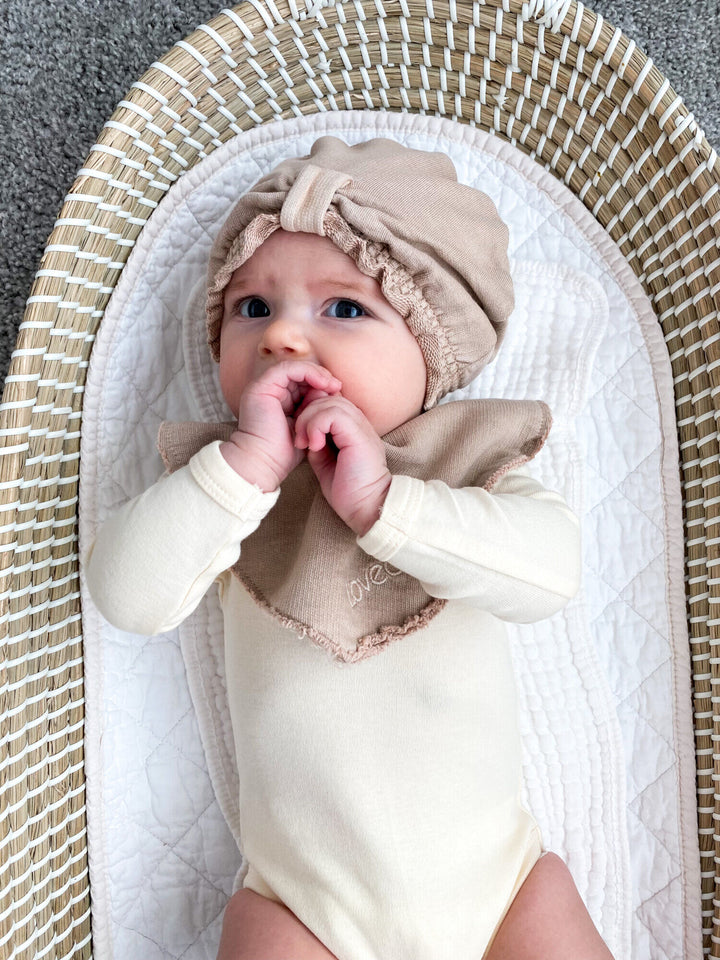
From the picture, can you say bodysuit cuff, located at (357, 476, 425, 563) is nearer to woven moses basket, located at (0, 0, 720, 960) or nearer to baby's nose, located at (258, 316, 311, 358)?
baby's nose, located at (258, 316, 311, 358)

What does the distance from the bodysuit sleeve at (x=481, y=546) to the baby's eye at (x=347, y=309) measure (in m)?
0.21

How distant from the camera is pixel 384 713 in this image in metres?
1.04

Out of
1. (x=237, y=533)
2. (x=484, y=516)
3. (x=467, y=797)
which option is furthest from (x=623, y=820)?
(x=237, y=533)

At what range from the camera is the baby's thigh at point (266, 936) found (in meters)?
A: 1.01

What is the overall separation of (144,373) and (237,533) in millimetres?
443

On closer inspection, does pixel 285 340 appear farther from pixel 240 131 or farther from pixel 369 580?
Result: pixel 240 131

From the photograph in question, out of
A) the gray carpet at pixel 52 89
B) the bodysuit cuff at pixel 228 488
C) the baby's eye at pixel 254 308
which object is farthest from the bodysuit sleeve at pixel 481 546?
the gray carpet at pixel 52 89

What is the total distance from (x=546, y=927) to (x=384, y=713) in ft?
1.06

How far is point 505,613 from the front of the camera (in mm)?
1014

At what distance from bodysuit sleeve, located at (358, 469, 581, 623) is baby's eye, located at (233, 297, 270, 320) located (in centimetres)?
28

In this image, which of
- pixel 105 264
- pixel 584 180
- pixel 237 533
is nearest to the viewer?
pixel 237 533

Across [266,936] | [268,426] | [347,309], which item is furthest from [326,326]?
[266,936]

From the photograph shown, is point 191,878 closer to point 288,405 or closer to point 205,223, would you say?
point 288,405

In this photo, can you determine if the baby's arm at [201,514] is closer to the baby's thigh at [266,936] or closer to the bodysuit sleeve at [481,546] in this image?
the bodysuit sleeve at [481,546]
